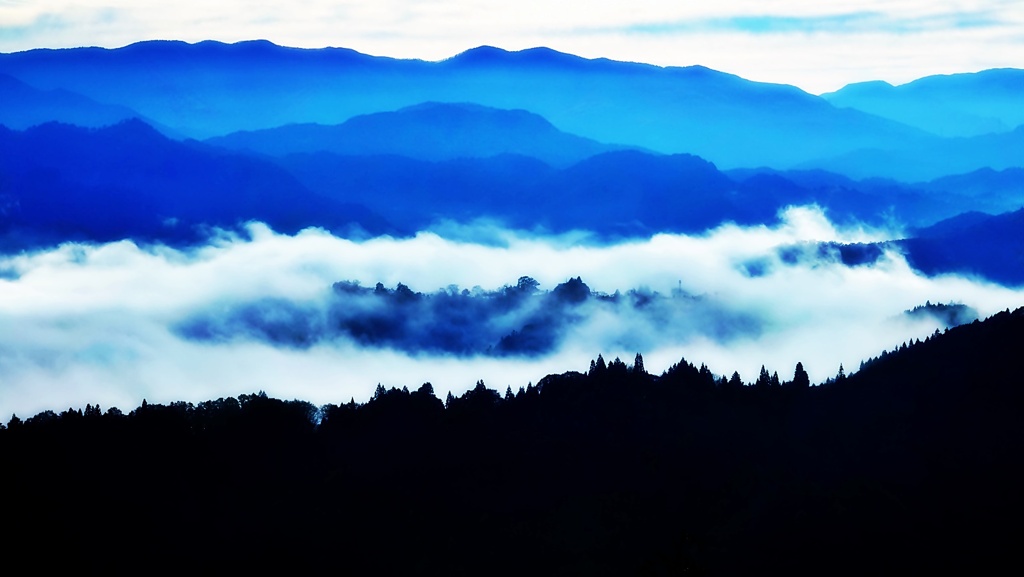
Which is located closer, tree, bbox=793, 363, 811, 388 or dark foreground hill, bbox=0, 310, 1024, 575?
dark foreground hill, bbox=0, 310, 1024, 575

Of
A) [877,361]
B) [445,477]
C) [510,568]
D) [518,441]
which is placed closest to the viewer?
[510,568]

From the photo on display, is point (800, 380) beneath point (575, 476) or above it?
above

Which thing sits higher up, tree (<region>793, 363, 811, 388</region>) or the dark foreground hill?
tree (<region>793, 363, 811, 388</region>)

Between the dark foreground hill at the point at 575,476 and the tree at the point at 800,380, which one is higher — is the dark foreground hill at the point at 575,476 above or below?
below

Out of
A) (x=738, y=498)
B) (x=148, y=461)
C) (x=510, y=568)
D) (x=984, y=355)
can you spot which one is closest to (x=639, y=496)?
(x=738, y=498)

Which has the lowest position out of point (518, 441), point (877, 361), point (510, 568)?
point (510, 568)

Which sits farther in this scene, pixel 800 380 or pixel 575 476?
pixel 800 380

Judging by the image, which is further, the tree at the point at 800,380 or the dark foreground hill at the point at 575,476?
the tree at the point at 800,380

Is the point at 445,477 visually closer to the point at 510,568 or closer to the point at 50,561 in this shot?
the point at 510,568
